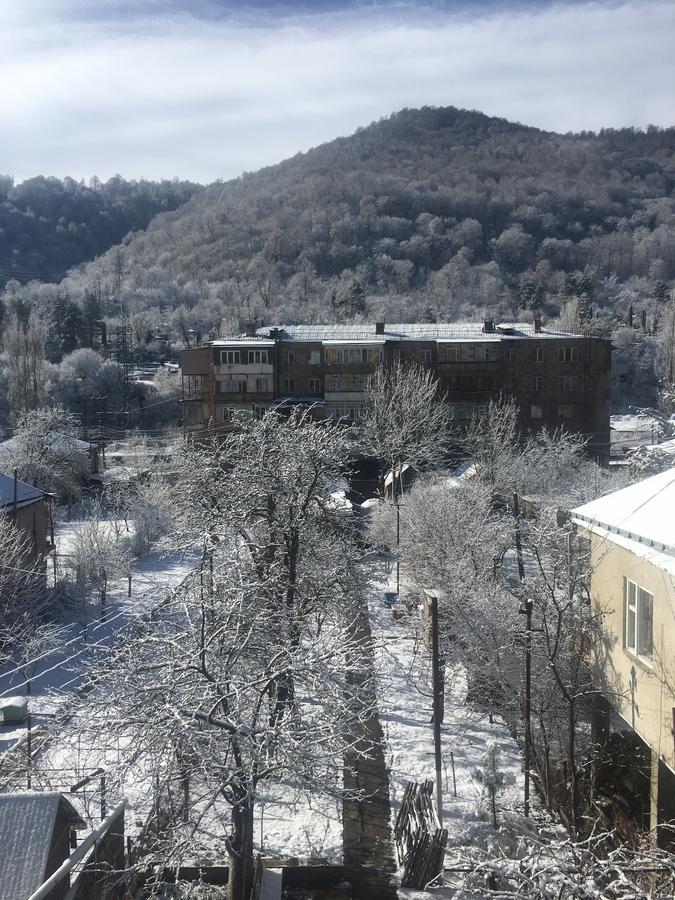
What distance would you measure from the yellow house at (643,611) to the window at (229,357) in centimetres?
3160

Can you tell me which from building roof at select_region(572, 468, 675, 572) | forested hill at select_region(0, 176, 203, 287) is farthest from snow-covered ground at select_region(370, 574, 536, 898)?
forested hill at select_region(0, 176, 203, 287)

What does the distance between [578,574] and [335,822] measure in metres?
5.26

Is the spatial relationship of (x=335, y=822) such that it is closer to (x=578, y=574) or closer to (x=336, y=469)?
(x=578, y=574)

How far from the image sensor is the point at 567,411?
40250 millimetres

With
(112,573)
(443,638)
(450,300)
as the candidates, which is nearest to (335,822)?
(443,638)

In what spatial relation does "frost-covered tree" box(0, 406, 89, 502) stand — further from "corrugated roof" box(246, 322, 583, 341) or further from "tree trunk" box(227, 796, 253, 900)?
"tree trunk" box(227, 796, 253, 900)

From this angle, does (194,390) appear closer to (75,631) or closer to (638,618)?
(75,631)

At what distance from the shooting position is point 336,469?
17.3 meters

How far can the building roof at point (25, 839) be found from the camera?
284 inches

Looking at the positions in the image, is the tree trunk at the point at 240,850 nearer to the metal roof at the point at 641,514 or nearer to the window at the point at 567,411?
the metal roof at the point at 641,514

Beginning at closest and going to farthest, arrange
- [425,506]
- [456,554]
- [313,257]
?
[456,554]
[425,506]
[313,257]

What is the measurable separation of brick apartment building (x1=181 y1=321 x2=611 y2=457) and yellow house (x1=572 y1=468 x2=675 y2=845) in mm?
29564

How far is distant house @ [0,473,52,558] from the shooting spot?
20391 millimetres

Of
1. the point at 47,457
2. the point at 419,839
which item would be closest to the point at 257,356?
the point at 47,457
